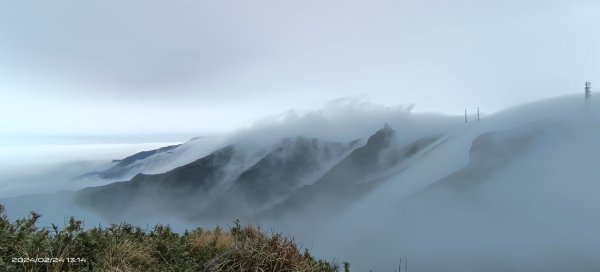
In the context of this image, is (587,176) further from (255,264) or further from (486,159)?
(255,264)

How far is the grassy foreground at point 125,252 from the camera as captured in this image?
575 cm

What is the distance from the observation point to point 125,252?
641 cm

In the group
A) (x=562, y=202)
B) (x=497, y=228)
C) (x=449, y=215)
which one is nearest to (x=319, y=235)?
(x=449, y=215)

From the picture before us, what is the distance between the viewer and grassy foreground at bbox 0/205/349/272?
575 centimetres

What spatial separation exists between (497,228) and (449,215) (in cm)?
2419
